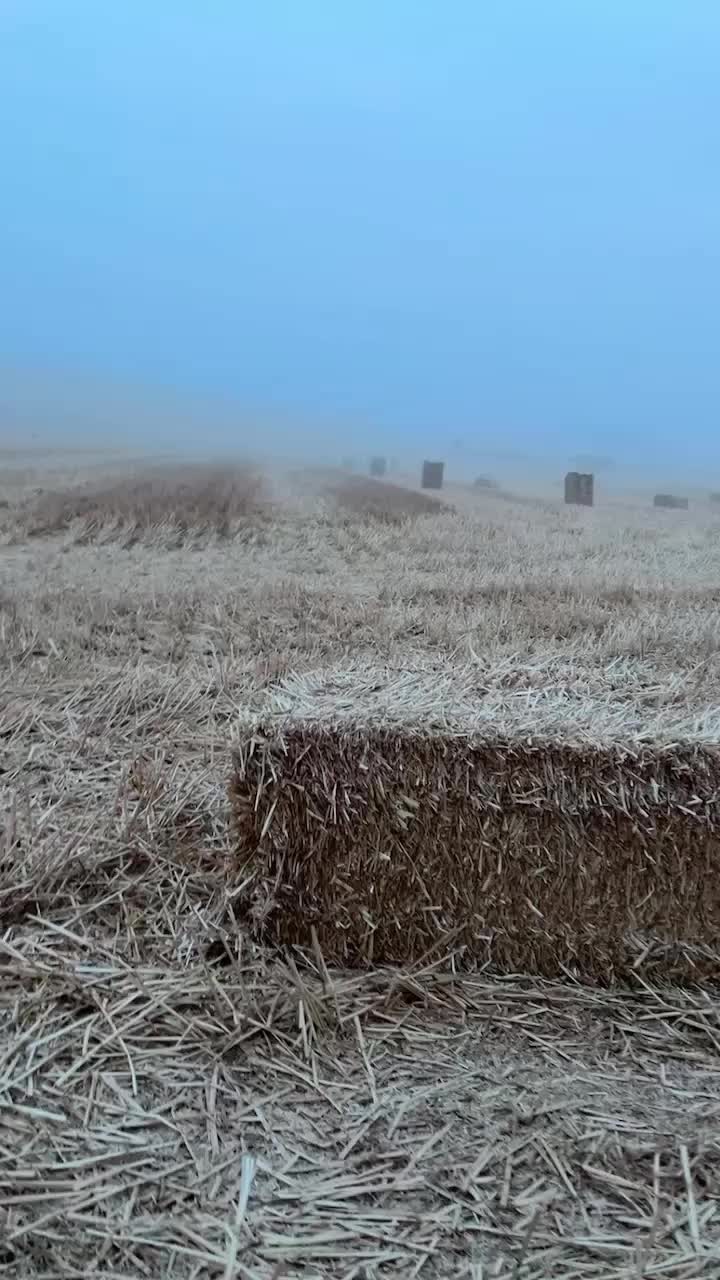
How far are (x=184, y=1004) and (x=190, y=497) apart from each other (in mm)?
2356

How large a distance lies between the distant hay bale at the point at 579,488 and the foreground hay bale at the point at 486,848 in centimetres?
254

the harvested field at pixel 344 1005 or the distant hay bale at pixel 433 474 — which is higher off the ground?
the distant hay bale at pixel 433 474

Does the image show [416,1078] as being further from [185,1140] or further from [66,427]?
[66,427]

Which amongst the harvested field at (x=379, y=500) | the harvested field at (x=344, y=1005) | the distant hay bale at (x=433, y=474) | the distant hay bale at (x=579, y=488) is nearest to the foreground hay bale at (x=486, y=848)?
the harvested field at (x=344, y=1005)

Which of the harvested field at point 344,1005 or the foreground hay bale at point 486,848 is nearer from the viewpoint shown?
the harvested field at point 344,1005

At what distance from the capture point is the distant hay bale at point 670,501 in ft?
12.9

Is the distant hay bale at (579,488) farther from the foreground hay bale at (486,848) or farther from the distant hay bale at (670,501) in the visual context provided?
the foreground hay bale at (486,848)

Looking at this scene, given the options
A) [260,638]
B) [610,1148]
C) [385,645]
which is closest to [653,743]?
[610,1148]

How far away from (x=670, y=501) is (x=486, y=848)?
2.81m

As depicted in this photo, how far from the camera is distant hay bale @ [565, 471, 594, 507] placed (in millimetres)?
3920

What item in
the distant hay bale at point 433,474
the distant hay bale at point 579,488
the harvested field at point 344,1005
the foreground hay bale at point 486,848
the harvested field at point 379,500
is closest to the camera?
the harvested field at point 344,1005

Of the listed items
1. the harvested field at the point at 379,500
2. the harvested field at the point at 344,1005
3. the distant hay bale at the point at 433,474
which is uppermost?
the distant hay bale at the point at 433,474

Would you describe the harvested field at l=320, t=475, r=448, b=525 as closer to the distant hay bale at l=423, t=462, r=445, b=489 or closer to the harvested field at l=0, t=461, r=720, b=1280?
the distant hay bale at l=423, t=462, r=445, b=489

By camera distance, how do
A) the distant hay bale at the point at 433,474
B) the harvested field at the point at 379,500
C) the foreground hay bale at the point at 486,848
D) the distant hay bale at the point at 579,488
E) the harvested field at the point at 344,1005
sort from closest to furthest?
the harvested field at the point at 344,1005
the foreground hay bale at the point at 486,848
the harvested field at the point at 379,500
the distant hay bale at the point at 433,474
the distant hay bale at the point at 579,488
